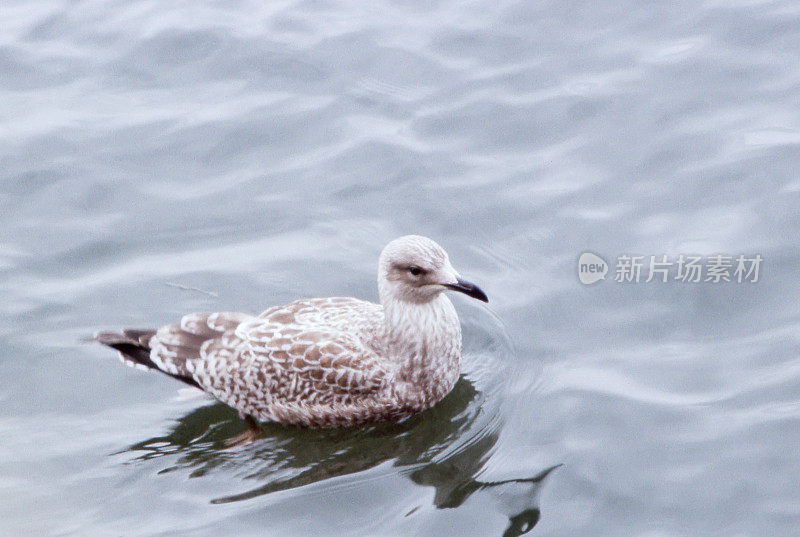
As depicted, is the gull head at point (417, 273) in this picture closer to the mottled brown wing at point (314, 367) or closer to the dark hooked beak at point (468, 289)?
the dark hooked beak at point (468, 289)

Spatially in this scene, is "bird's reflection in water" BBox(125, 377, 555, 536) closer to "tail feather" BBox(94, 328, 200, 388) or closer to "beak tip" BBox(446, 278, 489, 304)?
"tail feather" BBox(94, 328, 200, 388)

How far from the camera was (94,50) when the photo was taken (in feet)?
38.9

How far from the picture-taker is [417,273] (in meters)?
7.50

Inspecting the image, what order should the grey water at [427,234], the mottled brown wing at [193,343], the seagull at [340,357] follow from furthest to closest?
the mottled brown wing at [193,343], the seagull at [340,357], the grey water at [427,234]

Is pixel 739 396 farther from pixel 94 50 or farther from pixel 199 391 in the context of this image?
pixel 94 50

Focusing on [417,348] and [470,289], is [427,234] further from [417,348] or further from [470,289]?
[470,289]

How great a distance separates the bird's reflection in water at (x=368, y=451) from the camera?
6992mm

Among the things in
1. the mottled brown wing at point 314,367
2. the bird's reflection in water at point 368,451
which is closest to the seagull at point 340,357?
the mottled brown wing at point 314,367

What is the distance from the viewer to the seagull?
7.63 meters

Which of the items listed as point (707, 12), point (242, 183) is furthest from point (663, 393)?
point (707, 12)

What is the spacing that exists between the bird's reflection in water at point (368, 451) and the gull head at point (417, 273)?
81cm

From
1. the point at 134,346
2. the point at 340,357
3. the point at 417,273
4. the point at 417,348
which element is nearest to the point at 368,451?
the point at 340,357

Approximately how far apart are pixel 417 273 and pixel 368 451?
1.16m

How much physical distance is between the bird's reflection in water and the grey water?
23 mm
